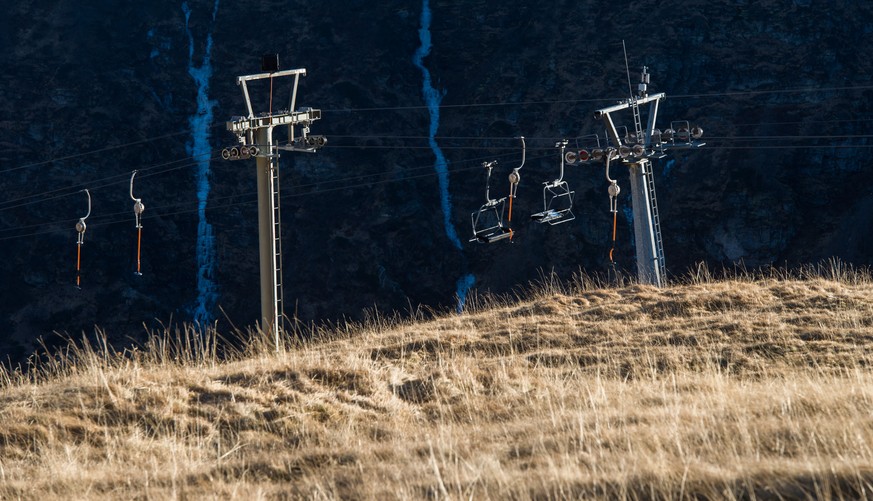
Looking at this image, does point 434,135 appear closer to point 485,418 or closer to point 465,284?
point 465,284

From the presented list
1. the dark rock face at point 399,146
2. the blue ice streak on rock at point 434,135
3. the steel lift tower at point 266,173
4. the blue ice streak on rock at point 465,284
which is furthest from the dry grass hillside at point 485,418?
the blue ice streak on rock at point 465,284

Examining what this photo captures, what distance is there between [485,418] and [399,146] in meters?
54.0

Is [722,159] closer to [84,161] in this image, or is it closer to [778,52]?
[778,52]

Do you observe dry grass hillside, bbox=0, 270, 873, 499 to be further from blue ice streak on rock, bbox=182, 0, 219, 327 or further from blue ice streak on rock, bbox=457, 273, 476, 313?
blue ice streak on rock, bbox=182, 0, 219, 327

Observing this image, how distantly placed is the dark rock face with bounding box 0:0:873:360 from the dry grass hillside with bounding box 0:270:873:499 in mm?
39030

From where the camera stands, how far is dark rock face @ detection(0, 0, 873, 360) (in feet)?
181

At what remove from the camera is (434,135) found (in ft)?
210

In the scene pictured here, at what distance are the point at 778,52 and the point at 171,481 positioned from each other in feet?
191

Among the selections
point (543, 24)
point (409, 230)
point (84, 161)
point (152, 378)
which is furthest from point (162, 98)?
point (152, 378)

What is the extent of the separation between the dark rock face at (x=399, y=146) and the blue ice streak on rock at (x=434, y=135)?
1.41ft

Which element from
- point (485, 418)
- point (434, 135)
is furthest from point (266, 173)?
point (434, 135)

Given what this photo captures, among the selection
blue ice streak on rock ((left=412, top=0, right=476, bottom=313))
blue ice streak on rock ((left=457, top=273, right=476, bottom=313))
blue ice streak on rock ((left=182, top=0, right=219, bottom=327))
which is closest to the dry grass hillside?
blue ice streak on rock ((left=412, top=0, right=476, bottom=313))

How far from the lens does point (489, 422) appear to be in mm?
9625

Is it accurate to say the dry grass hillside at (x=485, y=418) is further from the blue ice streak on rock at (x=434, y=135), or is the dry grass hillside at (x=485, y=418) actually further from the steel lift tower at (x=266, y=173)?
the blue ice streak on rock at (x=434, y=135)
